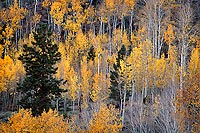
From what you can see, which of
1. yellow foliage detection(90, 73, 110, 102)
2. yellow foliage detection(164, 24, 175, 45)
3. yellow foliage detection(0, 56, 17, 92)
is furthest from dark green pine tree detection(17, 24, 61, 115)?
yellow foliage detection(164, 24, 175, 45)

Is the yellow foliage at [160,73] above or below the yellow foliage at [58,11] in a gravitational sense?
below

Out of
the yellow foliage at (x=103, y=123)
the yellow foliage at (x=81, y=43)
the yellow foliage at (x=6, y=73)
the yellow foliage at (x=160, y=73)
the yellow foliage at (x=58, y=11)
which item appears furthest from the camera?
the yellow foliage at (x=58, y=11)

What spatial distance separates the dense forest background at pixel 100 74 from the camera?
20.7 meters

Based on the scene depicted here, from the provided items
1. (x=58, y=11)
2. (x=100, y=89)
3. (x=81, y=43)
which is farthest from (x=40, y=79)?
(x=58, y=11)

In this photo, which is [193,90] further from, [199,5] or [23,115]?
[199,5]

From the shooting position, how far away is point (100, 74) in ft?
124

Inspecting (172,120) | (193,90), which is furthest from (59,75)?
(193,90)

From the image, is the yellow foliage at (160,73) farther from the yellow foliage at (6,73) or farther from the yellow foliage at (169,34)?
the yellow foliage at (6,73)

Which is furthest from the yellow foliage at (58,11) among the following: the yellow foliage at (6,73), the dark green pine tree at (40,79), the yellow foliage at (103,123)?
the yellow foliage at (103,123)

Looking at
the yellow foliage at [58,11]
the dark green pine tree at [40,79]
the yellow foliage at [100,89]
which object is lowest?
the yellow foliage at [100,89]

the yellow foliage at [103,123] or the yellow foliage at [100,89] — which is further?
the yellow foliage at [100,89]

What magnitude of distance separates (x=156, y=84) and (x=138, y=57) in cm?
399

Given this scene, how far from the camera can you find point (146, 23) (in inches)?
1763

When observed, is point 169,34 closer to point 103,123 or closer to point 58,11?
point 58,11
